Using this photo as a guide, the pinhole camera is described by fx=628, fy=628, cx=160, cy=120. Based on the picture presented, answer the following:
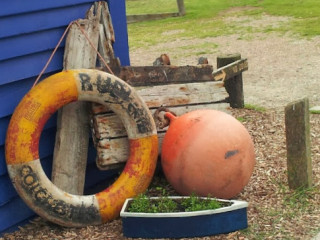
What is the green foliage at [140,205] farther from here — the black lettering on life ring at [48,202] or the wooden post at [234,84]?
the wooden post at [234,84]

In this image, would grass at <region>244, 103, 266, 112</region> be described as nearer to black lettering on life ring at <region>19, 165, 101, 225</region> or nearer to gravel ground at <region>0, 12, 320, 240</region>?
gravel ground at <region>0, 12, 320, 240</region>

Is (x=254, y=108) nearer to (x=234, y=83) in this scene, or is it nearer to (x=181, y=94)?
(x=234, y=83)

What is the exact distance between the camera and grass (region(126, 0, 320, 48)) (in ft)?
47.0

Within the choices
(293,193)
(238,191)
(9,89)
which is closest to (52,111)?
(9,89)

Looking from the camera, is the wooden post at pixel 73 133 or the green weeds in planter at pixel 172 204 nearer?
the green weeds in planter at pixel 172 204

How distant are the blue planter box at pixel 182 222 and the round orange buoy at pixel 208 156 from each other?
310 mm

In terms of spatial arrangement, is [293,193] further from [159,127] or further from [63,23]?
[63,23]

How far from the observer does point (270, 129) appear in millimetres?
6555

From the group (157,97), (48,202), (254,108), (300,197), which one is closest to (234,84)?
(254,108)

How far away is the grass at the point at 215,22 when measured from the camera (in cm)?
1431

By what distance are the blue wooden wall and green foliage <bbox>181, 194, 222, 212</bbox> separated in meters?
1.08

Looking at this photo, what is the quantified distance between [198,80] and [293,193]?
1.13 meters

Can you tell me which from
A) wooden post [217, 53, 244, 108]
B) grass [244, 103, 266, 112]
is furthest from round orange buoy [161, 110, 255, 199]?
grass [244, 103, 266, 112]

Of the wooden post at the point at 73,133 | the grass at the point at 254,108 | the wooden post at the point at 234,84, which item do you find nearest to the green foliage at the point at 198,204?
the wooden post at the point at 73,133
